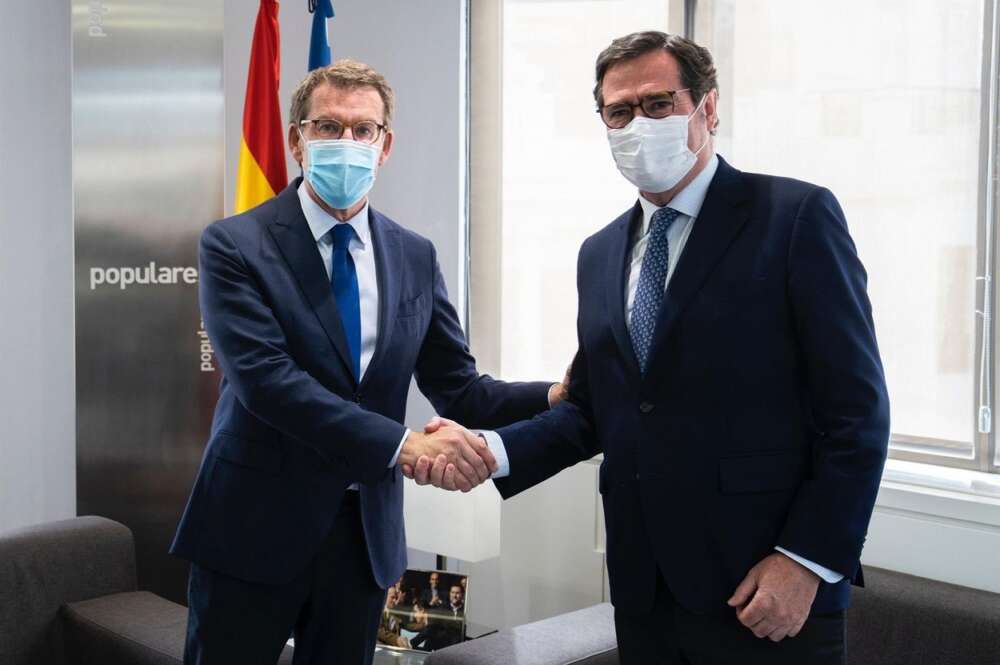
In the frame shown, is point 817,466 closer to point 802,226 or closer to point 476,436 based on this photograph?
point 802,226

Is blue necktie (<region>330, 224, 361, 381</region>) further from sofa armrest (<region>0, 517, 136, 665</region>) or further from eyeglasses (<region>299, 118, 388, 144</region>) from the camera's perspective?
sofa armrest (<region>0, 517, 136, 665</region>)

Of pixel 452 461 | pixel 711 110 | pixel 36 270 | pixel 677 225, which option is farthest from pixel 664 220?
pixel 36 270

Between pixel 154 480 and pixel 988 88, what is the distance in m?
3.09

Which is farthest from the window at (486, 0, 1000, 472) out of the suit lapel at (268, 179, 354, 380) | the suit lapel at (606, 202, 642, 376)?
the suit lapel at (268, 179, 354, 380)

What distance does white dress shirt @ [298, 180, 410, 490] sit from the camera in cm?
213

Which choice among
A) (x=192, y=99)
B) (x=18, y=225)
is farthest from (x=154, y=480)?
(x=192, y=99)

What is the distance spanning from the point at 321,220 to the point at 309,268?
0.46 feet

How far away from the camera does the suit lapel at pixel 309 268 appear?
206cm

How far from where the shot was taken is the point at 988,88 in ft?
9.51

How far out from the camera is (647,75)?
182 centimetres

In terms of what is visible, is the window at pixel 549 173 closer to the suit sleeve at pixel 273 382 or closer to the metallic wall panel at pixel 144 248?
the metallic wall panel at pixel 144 248

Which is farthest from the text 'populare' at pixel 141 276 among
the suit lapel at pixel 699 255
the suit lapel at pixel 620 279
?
the suit lapel at pixel 699 255

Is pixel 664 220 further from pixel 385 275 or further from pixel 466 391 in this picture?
pixel 466 391

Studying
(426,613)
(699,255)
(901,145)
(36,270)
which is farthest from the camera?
(36,270)
